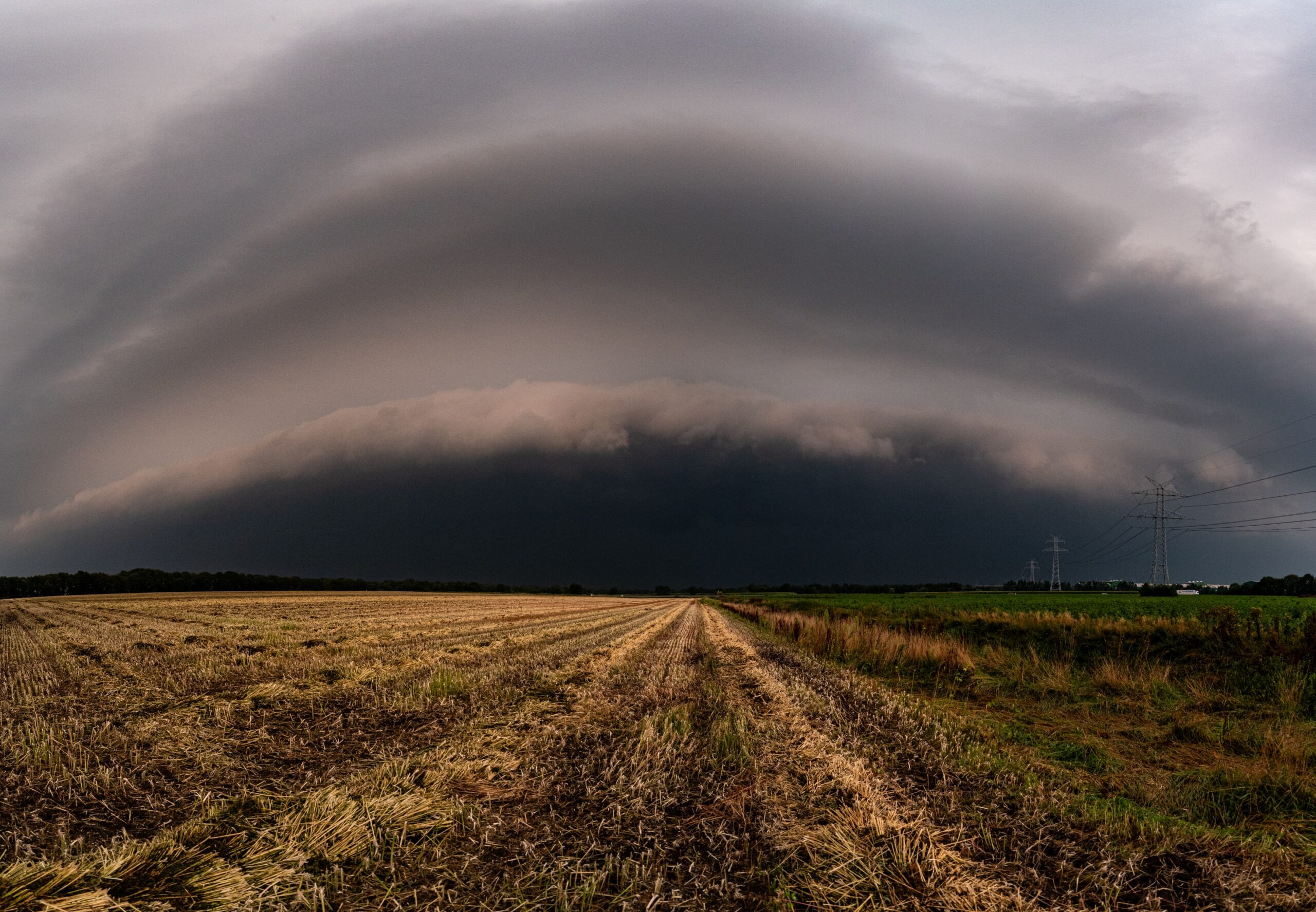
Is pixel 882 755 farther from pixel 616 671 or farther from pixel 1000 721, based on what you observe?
pixel 616 671

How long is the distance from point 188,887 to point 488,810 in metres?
2.33

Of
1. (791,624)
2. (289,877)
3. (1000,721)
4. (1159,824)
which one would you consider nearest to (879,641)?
(1000,721)

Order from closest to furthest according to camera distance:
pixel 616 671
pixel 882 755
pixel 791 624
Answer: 1. pixel 882 755
2. pixel 616 671
3. pixel 791 624

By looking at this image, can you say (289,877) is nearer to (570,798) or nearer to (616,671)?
(570,798)

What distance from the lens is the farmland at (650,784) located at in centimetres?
461

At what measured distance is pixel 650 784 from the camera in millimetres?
6605

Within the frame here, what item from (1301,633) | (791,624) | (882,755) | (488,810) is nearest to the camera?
(488,810)

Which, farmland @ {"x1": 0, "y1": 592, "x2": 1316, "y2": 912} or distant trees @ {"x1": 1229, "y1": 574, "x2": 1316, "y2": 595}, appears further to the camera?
distant trees @ {"x1": 1229, "y1": 574, "x2": 1316, "y2": 595}

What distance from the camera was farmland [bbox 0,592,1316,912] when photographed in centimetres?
461

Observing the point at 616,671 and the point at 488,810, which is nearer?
the point at 488,810

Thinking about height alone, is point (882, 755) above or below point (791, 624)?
above

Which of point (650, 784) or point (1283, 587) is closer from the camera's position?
point (650, 784)

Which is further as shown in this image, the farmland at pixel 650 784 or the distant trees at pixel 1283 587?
the distant trees at pixel 1283 587

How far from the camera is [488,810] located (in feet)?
19.4
